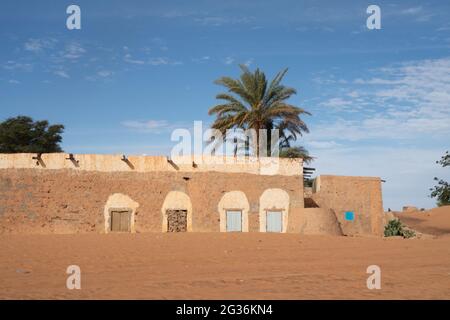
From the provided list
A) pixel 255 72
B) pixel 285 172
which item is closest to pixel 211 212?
pixel 285 172

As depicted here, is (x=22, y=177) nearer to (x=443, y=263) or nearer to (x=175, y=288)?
(x=175, y=288)

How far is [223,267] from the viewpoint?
38.9 feet

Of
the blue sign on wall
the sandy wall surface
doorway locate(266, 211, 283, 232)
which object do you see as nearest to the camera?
the sandy wall surface

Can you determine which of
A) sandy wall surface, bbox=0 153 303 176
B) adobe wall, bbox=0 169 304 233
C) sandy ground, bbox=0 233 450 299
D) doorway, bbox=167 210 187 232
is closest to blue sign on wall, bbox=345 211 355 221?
adobe wall, bbox=0 169 304 233

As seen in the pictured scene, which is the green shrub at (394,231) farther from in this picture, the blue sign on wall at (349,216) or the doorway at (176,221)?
the doorway at (176,221)

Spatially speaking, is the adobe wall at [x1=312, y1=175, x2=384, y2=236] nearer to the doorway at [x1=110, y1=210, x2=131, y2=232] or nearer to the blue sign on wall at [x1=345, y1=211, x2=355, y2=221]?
the blue sign on wall at [x1=345, y1=211, x2=355, y2=221]

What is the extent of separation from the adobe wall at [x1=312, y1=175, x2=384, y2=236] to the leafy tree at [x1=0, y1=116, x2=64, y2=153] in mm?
24156

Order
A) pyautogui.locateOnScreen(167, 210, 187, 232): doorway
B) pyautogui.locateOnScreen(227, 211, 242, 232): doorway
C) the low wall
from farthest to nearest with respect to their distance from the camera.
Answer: pyautogui.locateOnScreen(227, 211, 242, 232): doorway < pyautogui.locateOnScreen(167, 210, 187, 232): doorway < the low wall

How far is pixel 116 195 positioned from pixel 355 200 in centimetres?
1294

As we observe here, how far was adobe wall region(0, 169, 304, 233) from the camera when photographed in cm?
2370

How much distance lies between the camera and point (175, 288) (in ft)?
29.3

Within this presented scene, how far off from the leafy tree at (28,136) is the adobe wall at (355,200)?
24.2m

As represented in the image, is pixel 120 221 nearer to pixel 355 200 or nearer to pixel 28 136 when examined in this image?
pixel 355 200
